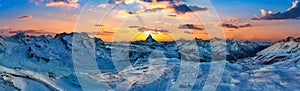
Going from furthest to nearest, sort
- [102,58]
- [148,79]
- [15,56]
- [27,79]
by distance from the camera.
→ [102,58] → [15,56] → [148,79] → [27,79]

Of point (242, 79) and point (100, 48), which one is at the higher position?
point (242, 79)

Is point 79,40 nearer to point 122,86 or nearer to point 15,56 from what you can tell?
point 15,56

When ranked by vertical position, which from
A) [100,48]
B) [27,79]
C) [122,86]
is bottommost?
[100,48]

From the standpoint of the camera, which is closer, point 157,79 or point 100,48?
point 157,79

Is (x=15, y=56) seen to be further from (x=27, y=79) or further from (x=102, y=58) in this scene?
(x=27, y=79)

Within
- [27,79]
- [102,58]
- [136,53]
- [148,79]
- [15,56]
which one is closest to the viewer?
[27,79]

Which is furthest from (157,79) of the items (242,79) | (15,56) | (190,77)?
(15,56)

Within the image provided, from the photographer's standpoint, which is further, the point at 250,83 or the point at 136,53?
the point at 136,53

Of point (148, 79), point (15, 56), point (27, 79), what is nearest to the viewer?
point (27, 79)

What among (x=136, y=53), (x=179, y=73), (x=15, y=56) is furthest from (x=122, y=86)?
(x=136, y=53)
